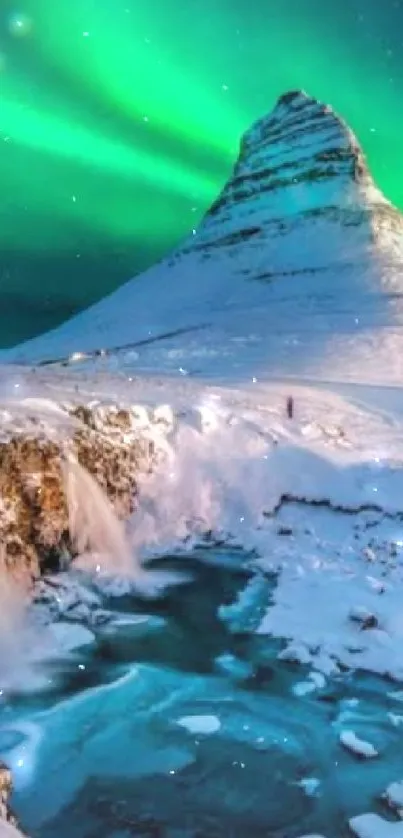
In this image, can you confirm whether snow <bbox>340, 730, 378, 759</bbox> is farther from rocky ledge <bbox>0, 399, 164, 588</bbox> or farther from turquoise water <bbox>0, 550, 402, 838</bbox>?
rocky ledge <bbox>0, 399, 164, 588</bbox>

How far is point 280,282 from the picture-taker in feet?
245

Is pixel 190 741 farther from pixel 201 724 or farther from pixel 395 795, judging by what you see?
pixel 395 795

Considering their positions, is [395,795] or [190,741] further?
[190,741]

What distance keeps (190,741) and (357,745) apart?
151 centimetres

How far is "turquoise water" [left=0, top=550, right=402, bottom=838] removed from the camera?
5.80m

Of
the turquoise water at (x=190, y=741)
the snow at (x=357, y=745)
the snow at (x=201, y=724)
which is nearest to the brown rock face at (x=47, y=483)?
the turquoise water at (x=190, y=741)

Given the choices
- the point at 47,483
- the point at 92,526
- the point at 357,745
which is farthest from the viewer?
the point at 92,526

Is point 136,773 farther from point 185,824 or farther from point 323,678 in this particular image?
point 323,678

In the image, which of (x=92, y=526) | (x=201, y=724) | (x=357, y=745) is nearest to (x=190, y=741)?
(x=201, y=724)

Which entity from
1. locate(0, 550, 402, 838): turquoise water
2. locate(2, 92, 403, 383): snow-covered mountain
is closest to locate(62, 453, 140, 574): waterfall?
locate(0, 550, 402, 838): turquoise water

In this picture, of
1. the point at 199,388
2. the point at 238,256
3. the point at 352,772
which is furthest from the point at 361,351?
the point at 238,256

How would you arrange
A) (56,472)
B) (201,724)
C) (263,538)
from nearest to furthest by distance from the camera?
(201,724)
(56,472)
(263,538)

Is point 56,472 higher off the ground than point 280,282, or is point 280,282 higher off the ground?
Answer: point 280,282

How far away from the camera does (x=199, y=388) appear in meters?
19.4
